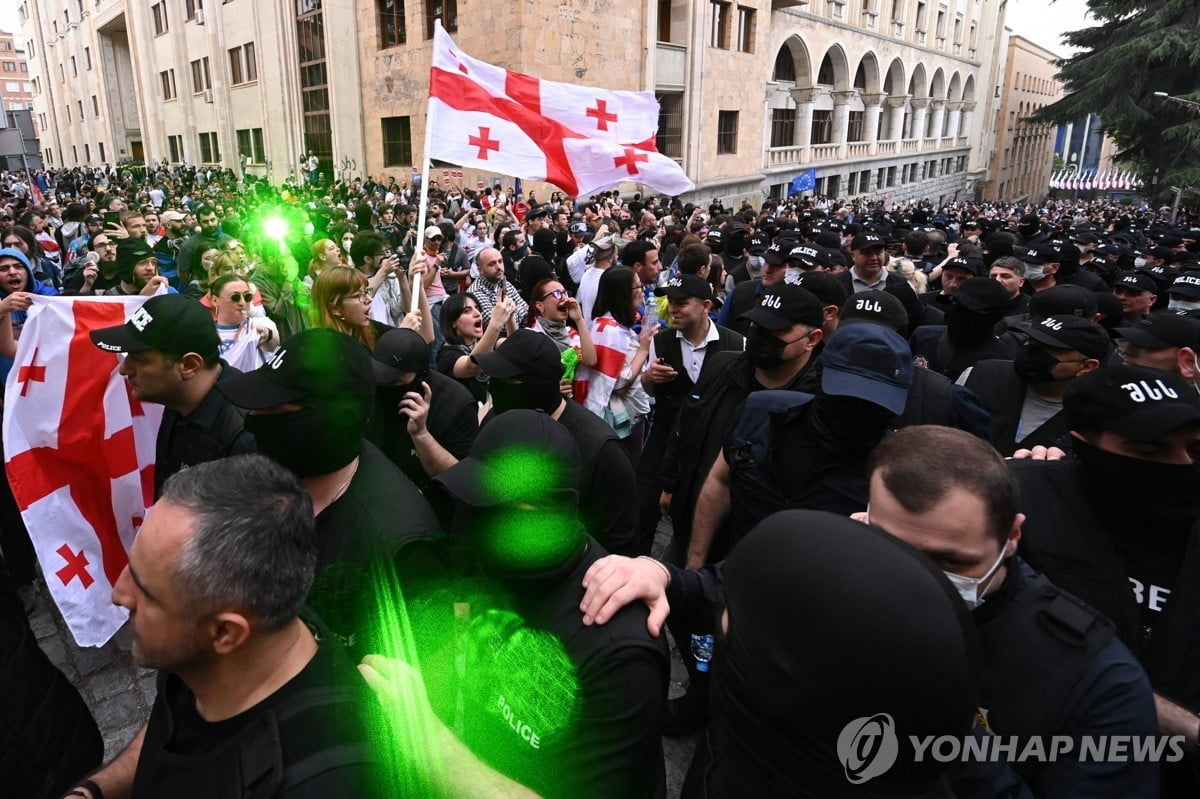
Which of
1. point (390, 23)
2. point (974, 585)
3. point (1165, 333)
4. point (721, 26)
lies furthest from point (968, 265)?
point (390, 23)

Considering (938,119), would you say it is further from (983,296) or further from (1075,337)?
(1075,337)

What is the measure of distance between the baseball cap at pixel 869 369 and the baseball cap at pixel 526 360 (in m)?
1.14

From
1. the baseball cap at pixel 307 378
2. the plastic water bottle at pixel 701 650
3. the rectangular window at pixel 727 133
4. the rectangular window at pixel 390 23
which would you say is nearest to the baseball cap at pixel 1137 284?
the plastic water bottle at pixel 701 650

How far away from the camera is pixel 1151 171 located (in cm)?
3148

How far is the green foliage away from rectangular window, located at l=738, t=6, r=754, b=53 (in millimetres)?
14482

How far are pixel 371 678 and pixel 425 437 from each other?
157 centimetres

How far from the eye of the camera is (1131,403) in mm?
1842

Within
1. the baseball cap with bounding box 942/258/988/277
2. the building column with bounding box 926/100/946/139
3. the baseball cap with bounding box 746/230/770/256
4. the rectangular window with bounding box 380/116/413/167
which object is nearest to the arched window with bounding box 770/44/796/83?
the rectangular window with bounding box 380/116/413/167

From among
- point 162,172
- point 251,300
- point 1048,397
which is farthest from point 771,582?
point 162,172

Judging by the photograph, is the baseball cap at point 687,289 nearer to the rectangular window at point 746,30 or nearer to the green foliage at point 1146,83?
the rectangular window at point 746,30

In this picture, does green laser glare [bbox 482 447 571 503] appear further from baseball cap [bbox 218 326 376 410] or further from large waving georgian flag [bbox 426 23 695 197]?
large waving georgian flag [bbox 426 23 695 197]

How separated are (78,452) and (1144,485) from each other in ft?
13.3

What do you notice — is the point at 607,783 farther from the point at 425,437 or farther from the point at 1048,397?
the point at 1048,397

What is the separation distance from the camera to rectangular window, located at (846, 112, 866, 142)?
40281 millimetres
